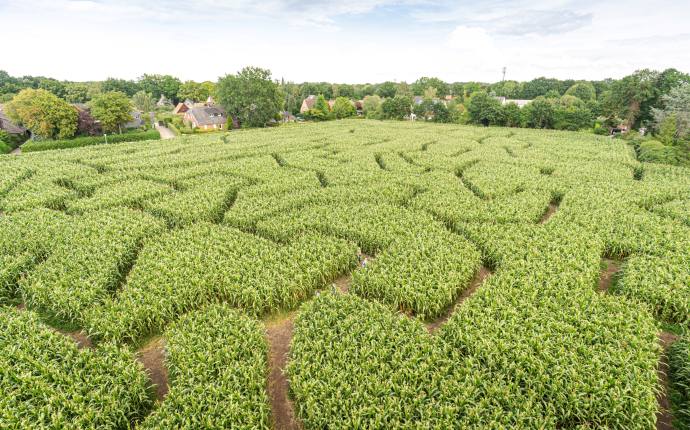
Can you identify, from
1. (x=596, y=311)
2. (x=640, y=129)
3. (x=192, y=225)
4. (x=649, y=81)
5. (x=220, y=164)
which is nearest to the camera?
(x=596, y=311)

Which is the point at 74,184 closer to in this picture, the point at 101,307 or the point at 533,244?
the point at 101,307

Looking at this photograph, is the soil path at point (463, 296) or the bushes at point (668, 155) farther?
the bushes at point (668, 155)

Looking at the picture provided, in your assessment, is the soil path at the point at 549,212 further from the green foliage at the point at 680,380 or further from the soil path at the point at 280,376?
the soil path at the point at 280,376

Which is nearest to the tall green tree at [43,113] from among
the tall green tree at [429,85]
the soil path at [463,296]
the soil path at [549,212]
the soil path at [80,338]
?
the soil path at [80,338]

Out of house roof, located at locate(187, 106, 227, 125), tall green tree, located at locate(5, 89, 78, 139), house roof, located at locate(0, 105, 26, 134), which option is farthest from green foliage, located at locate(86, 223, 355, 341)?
house roof, located at locate(0, 105, 26, 134)

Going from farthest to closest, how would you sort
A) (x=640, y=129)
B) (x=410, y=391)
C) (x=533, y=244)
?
(x=640, y=129)
(x=533, y=244)
(x=410, y=391)

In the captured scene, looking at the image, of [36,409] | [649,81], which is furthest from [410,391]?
[649,81]
